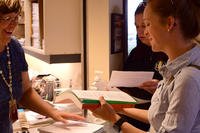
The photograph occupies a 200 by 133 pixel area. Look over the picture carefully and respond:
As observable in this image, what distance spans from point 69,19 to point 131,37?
47cm

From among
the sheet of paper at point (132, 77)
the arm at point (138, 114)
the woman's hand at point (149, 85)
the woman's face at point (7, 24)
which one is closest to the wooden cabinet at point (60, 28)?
the sheet of paper at point (132, 77)

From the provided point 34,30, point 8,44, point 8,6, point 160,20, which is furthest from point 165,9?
point 34,30

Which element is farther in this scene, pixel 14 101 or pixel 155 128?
pixel 14 101

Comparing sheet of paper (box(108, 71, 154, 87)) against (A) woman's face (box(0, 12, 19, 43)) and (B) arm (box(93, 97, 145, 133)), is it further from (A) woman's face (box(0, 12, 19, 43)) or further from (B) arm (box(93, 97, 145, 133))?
(A) woman's face (box(0, 12, 19, 43))

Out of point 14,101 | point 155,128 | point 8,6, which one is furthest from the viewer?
point 14,101

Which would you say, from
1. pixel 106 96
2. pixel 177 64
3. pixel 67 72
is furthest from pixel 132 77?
pixel 67 72

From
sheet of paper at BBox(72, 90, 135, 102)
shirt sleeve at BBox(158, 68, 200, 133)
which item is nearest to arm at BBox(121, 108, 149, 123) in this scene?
sheet of paper at BBox(72, 90, 135, 102)

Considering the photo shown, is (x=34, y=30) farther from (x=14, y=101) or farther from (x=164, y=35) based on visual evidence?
(x=164, y=35)

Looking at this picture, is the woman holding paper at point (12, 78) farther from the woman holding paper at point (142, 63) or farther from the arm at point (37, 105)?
the woman holding paper at point (142, 63)

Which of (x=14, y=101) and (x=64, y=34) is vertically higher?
(x=64, y=34)

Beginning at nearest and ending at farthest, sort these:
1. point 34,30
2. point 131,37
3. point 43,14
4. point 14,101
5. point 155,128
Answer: point 155,128
point 14,101
point 43,14
point 131,37
point 34,30

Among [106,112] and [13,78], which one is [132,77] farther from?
[13,78]

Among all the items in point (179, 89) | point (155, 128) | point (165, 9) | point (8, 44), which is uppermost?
point (165, 9)

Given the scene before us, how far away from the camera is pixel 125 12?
228 centimetres
